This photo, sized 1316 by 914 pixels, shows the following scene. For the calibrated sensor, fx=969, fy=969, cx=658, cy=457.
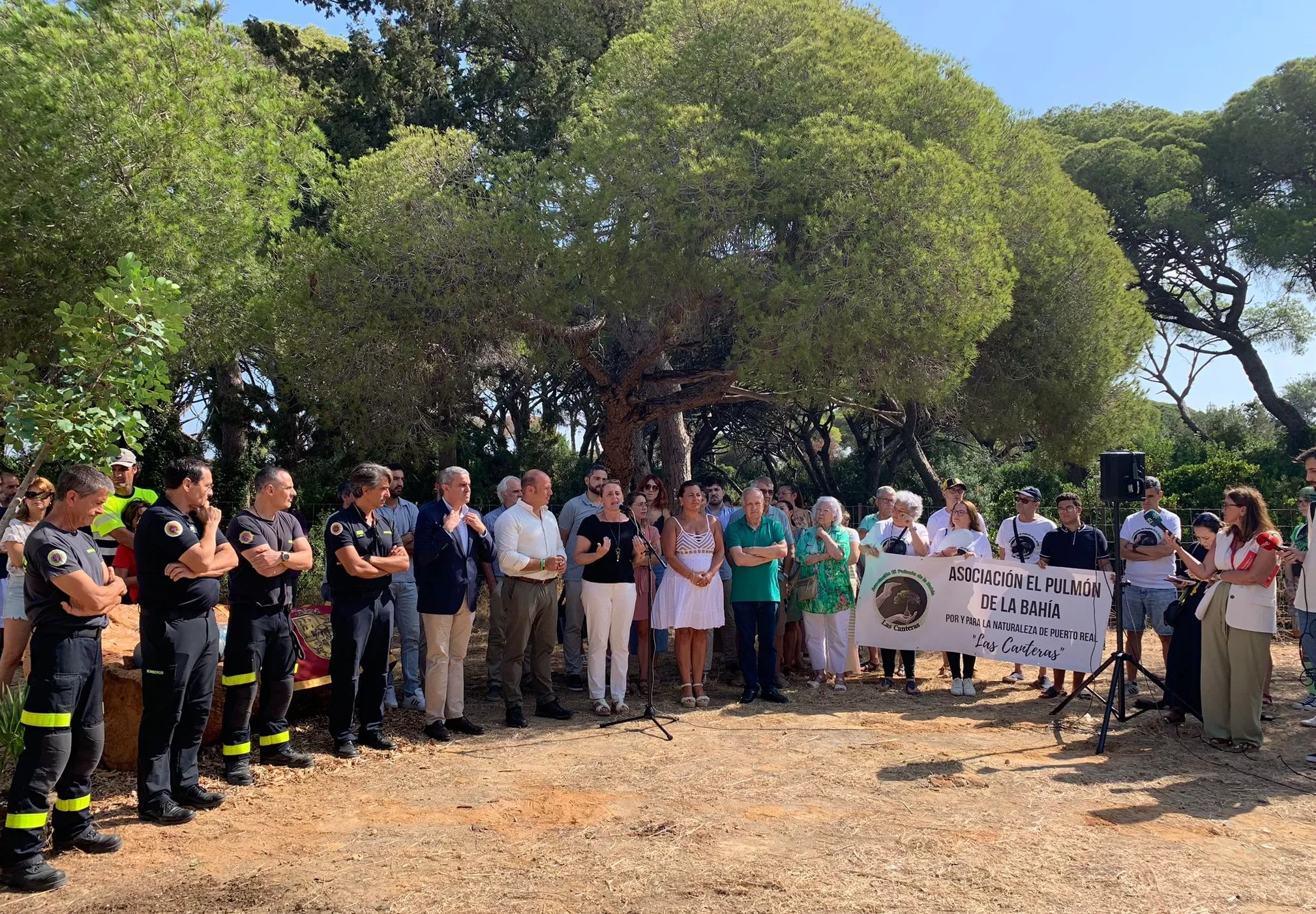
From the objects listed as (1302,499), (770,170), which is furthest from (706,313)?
(1302,499)

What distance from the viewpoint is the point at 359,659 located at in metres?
5.93

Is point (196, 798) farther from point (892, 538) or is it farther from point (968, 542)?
point (968, 542)

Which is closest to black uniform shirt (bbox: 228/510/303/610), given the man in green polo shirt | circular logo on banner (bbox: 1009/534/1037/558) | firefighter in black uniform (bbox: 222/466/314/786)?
firefighter in black uniform (bbox: 222/466/314/786)

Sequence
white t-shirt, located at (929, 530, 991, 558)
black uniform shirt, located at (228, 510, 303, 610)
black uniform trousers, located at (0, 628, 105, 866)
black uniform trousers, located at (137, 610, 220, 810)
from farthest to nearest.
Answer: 1. white t-shirt, located at (929, 530, 991, 558)
2. black uniform shirt, located at (228, 510, 303, 610)
3. black uniform trousers, located at (137, 610, 220, 810)
4. black uniform trousers, located at (0, 628, 105, 866)

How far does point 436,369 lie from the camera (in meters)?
11.5

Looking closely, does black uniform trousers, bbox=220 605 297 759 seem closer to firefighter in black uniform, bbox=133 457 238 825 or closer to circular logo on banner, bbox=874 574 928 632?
firefighter in black uniform, bbox=133 457 238 825

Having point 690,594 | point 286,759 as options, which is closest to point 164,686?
point 286,759

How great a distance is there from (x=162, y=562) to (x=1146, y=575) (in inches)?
282

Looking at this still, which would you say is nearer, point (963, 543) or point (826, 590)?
point (826, 590)

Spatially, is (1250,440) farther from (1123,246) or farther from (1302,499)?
(1302,499)

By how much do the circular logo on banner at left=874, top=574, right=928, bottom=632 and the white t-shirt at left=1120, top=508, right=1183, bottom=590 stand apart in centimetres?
166

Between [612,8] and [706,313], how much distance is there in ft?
25.3

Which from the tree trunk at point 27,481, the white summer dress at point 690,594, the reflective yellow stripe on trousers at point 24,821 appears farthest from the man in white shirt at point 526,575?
the reflective yellow stripe on trousers at point 24,821

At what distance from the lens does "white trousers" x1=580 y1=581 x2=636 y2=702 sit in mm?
7273
